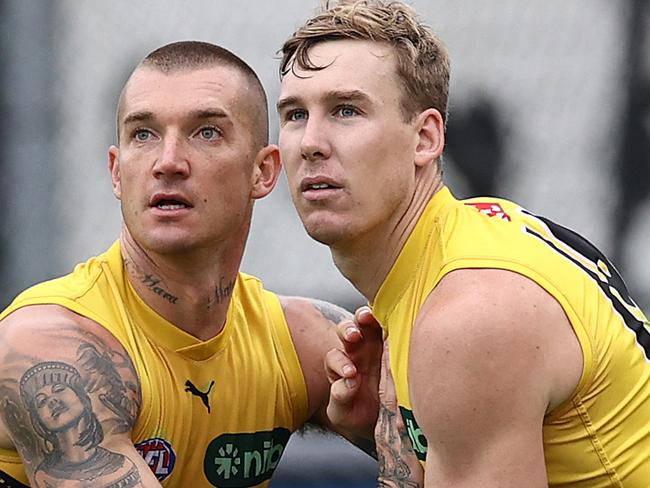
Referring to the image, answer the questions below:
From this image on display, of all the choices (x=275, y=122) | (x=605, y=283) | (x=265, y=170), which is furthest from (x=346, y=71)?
(x=275, y=122)

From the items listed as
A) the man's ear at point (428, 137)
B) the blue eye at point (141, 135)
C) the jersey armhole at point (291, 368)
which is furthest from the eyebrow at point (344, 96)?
the jersey armhole at point (291, 368)

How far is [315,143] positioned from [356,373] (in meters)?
0.66

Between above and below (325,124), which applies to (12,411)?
below

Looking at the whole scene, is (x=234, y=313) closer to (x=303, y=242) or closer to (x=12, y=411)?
(x=12, y=411)

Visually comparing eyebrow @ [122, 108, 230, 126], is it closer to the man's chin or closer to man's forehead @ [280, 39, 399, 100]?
man's forehead @ [280, 39, 399, 100]

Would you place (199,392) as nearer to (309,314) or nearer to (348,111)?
(309,314)

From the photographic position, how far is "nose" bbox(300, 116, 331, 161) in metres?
2.60

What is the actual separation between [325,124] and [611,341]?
765 millimetres

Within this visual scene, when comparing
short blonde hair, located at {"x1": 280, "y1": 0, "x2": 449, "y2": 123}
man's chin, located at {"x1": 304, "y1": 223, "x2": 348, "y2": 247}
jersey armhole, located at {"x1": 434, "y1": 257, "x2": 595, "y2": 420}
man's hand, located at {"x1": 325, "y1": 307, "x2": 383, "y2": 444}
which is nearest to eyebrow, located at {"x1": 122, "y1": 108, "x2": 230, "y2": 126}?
short blonde hair, located at {"x1": 280, "y1": 0, "x2": 449, "y2": 123}

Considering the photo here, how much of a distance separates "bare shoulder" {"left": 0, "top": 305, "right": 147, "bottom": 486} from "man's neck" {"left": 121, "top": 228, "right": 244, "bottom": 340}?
0.24m

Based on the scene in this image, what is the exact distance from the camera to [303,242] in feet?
16.1

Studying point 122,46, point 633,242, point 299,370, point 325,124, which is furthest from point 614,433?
point 122,46

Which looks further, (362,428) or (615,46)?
(615,46)

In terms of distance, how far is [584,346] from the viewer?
7.48 ft
